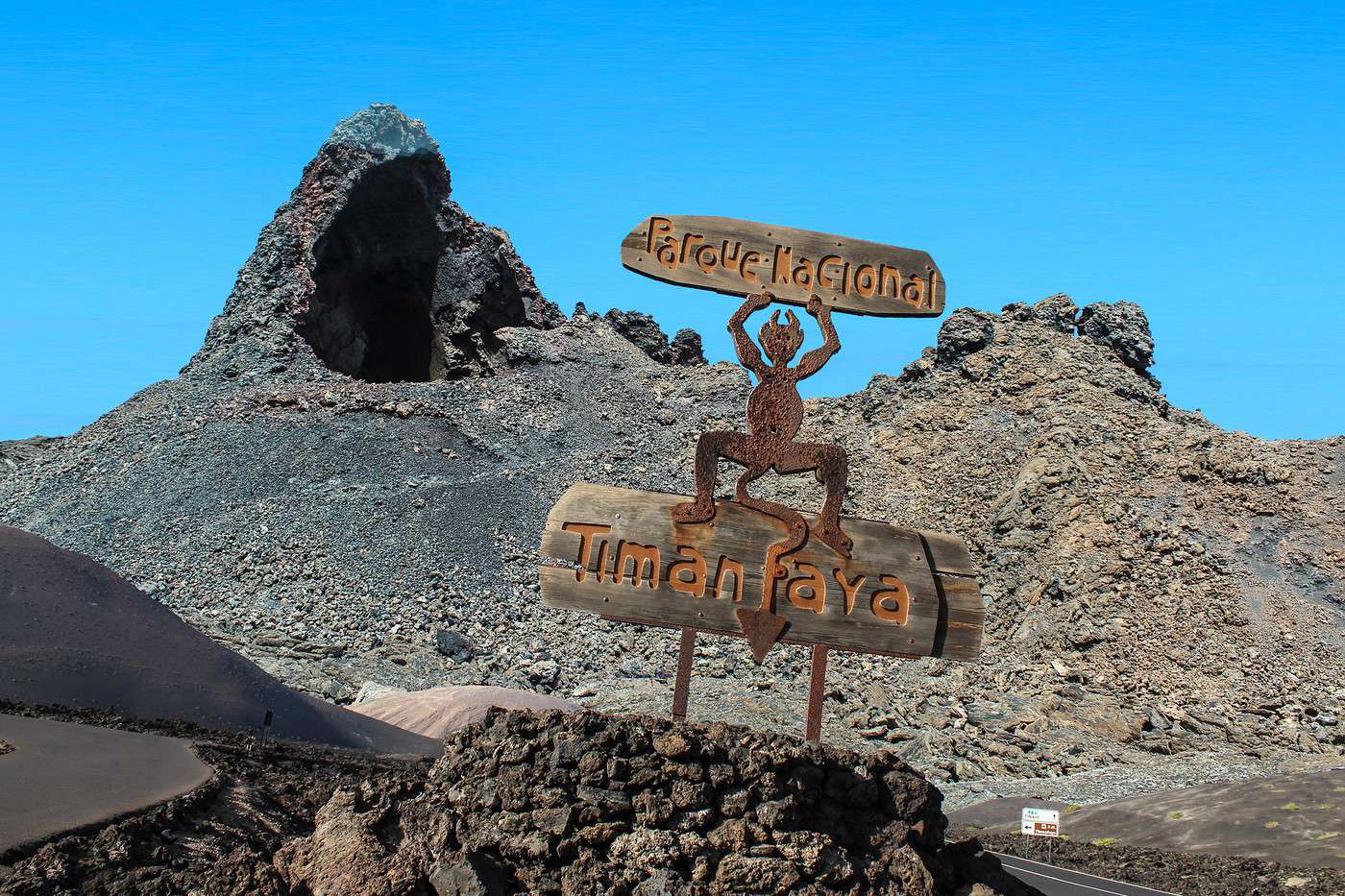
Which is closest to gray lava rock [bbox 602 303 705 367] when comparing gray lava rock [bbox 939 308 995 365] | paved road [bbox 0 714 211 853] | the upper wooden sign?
gray lava rock [bbox 939 308 995 365]

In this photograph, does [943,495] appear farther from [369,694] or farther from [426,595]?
[369,694]

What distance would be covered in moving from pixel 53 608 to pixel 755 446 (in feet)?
34.6

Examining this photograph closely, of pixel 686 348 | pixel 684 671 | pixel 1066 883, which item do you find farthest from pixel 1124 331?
pixel 684 671

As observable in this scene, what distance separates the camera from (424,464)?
1388 inches

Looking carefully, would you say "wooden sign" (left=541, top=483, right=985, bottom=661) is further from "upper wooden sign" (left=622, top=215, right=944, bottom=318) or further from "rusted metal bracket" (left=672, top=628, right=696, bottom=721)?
"upper wooden sign" (left=622, top=215, right=944, bottom=318)

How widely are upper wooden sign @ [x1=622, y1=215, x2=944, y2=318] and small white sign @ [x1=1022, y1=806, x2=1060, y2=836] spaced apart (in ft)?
29.4

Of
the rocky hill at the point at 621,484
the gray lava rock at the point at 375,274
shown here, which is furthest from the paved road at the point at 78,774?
the gray lava rock at the point at 375,274

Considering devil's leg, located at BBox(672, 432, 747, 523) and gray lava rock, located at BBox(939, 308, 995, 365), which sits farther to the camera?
gray lava rock, located at BBox(939, 308, 995, 365)

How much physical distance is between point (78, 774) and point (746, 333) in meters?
5.51

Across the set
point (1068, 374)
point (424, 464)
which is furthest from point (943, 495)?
point (424, 464)

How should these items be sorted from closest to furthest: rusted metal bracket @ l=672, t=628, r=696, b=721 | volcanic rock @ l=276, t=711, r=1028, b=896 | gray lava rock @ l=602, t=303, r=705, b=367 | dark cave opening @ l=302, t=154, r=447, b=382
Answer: volcanic rock @ l=276, t=711, r=1028, b=896 < rusted metal bracket @ l=672, t=628, r=696, b=721 < dark cave opening @ l=302, t=154, r=447, b=382 < gray lava rock @ l=602, t=303, r=705, b=367

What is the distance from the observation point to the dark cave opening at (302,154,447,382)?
43969 millimetres

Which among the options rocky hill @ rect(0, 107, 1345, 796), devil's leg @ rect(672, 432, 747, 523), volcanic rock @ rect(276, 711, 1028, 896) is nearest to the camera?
volcanic rock @ rect(276, 711, 1028, 896)

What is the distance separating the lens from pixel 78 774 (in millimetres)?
8672
